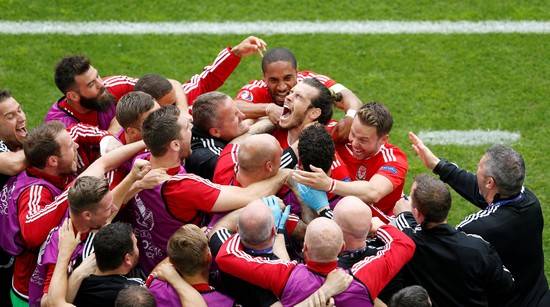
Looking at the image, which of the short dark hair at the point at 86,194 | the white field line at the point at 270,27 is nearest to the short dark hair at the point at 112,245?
the short dark hair at the point at 86,194

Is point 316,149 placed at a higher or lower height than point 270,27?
higher

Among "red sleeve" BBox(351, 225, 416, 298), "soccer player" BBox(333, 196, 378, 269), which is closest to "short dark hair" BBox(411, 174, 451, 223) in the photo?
"red sleeve" BBox(351, 225, 416, 298)

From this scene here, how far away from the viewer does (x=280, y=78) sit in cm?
745

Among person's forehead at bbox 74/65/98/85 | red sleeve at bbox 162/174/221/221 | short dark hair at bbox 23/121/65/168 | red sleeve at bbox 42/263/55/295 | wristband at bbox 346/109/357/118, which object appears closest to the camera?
red sleeve at bbox 42/263/55/295

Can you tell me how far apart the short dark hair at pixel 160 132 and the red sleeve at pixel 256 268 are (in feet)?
3.07

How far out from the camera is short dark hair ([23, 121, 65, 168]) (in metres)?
6.04

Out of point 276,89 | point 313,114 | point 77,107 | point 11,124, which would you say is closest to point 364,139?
point 313,114

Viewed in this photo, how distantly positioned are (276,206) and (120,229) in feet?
3.34

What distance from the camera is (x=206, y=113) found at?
21.3ft

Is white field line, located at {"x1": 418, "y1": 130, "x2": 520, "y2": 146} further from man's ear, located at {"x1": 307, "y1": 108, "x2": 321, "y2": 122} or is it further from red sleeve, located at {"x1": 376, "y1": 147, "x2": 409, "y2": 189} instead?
man's ear, located at {"x1": 307, "y1": 108, "x2": 321, "y2": 122}

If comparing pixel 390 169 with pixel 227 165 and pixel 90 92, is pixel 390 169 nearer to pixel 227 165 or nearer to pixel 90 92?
pixel 227 165

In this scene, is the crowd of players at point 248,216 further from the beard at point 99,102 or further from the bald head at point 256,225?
the beard at point 99,102

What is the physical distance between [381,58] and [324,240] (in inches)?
214

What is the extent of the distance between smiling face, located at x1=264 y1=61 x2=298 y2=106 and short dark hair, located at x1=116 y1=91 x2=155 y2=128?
1.41 metres
